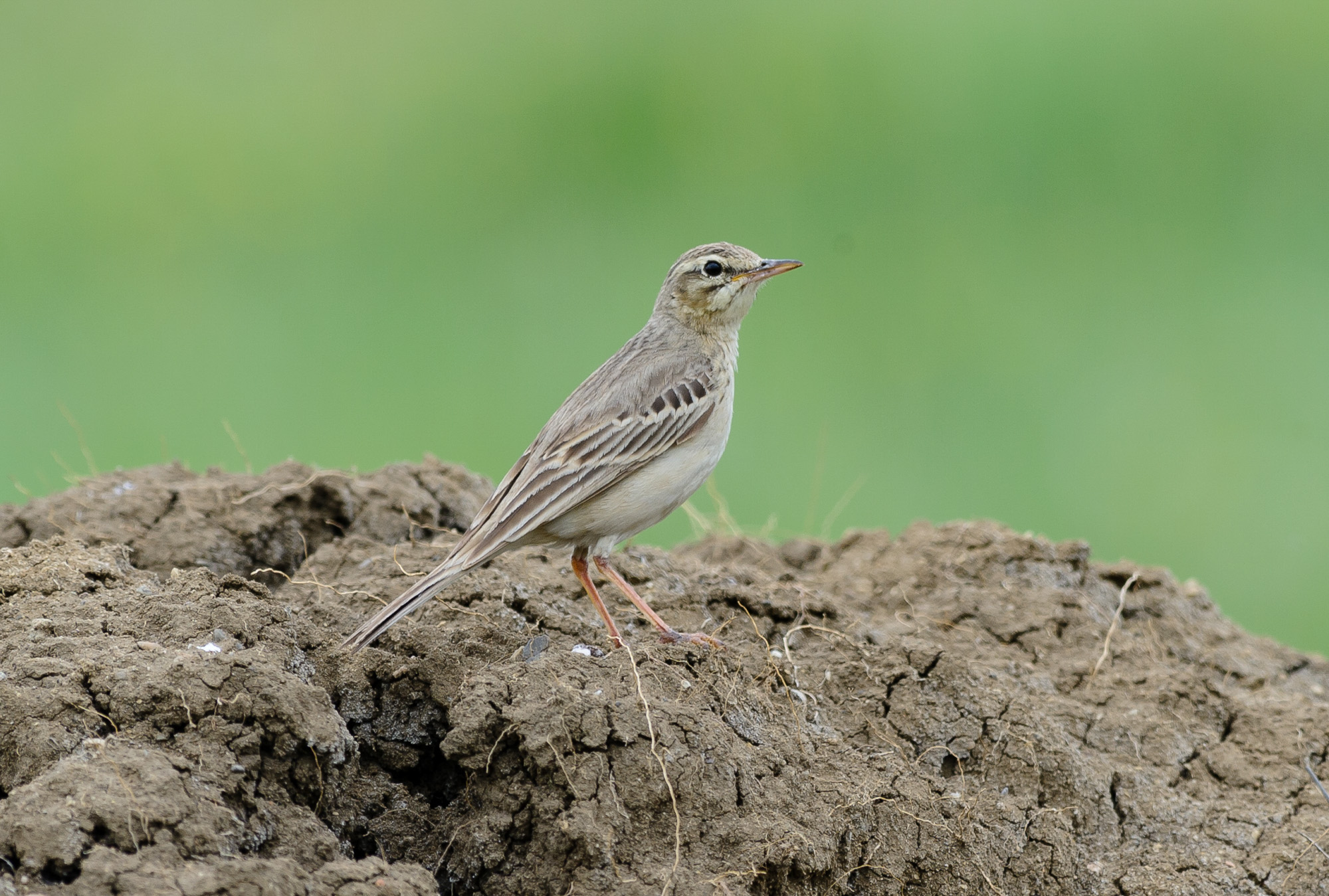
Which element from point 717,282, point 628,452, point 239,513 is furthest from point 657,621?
point 239,513

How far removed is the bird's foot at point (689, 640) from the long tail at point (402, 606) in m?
0.93

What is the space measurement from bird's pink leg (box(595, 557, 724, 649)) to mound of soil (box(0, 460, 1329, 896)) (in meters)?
0.10

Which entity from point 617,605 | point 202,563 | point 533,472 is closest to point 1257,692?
point 617,605

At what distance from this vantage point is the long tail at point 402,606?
17.0ft

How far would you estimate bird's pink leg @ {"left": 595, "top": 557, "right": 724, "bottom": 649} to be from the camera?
5730 mm

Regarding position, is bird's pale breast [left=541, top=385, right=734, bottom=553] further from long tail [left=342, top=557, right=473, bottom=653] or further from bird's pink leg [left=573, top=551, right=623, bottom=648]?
long tail [left=342, top=557, right=473, bottom=653]

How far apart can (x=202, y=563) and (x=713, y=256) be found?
294 centimetres

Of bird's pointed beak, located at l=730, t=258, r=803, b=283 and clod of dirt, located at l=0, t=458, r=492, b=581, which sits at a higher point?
bird's pointed beak, located at l=730, t=258, r=803, b=283

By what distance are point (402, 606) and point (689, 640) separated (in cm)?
125

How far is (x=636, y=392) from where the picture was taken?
244 inches

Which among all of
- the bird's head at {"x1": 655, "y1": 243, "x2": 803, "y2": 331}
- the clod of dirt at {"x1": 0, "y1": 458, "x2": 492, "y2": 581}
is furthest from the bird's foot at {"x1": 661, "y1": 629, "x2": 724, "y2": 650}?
the clod of dirt at {"x1": 0, "y1": 458, "x2": 492, "y2": 581}

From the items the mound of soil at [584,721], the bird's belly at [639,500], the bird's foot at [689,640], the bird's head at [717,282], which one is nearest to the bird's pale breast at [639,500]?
the bird's belly at [639,500]

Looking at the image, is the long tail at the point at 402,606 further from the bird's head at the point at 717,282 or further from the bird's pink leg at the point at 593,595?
the bird's head at the point at 717,282

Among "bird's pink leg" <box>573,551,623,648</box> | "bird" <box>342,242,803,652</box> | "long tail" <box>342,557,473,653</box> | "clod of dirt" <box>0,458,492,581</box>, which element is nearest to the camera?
"long tail" <box>342,557,473,653</box>
